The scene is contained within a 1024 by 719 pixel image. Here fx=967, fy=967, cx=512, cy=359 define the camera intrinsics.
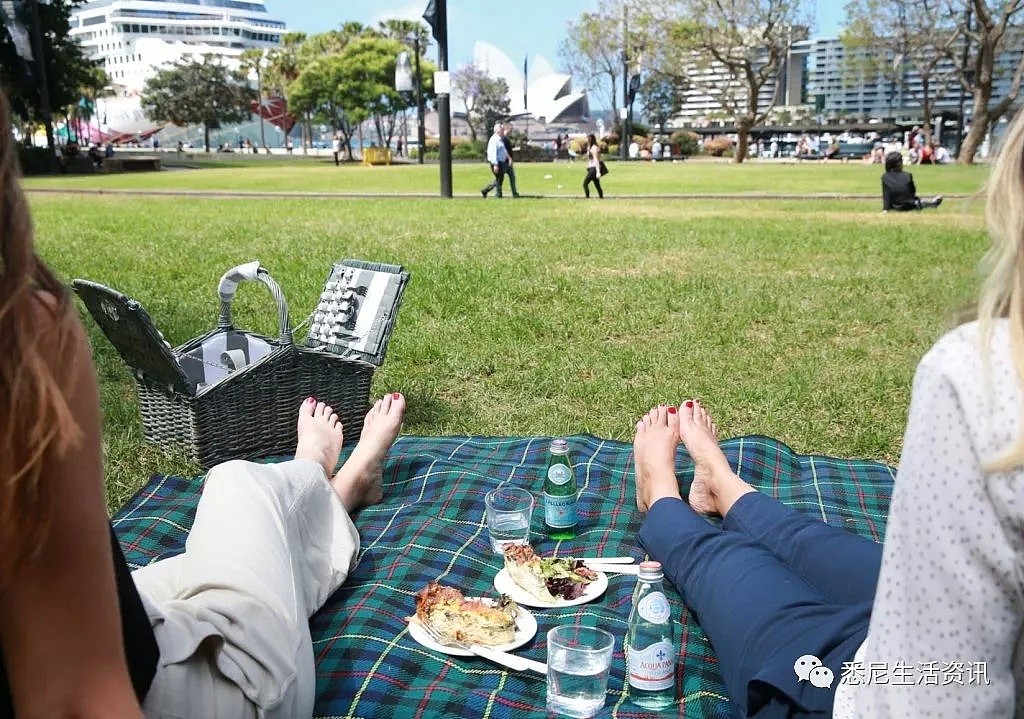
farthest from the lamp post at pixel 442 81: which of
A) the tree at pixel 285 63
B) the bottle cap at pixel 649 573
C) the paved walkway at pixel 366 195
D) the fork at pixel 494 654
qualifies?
the tree at pixel 285 63

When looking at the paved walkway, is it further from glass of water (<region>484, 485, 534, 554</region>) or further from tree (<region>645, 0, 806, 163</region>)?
tree (<region>645, 0, 806, 163</region>)

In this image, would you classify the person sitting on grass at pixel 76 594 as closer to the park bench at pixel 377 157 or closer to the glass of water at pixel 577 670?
the glass of water at pixel 577 670

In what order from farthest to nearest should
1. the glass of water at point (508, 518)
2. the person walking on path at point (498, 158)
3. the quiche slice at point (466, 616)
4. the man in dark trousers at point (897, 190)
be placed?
the person walking on path at point (498, 158) → the man in dark trousers at point (897, 190) → the glass of water at point (508, 518) → the quiche slice at point (466, 616)

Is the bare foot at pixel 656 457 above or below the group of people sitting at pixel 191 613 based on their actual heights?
below

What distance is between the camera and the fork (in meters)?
2.16

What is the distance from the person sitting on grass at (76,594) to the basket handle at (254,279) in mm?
2107

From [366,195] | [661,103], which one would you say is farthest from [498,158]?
[661,103]

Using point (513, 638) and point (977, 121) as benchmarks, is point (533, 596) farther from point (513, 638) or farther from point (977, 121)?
point (977, 121)

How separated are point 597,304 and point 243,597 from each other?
539cm

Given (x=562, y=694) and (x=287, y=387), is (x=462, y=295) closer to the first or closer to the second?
(x=287, y=387)

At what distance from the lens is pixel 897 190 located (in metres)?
14.6

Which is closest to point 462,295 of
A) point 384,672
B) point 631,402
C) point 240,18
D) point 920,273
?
point 631,402

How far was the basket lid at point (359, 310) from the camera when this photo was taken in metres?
4.07

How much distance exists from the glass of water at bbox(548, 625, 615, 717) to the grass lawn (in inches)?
39.3
